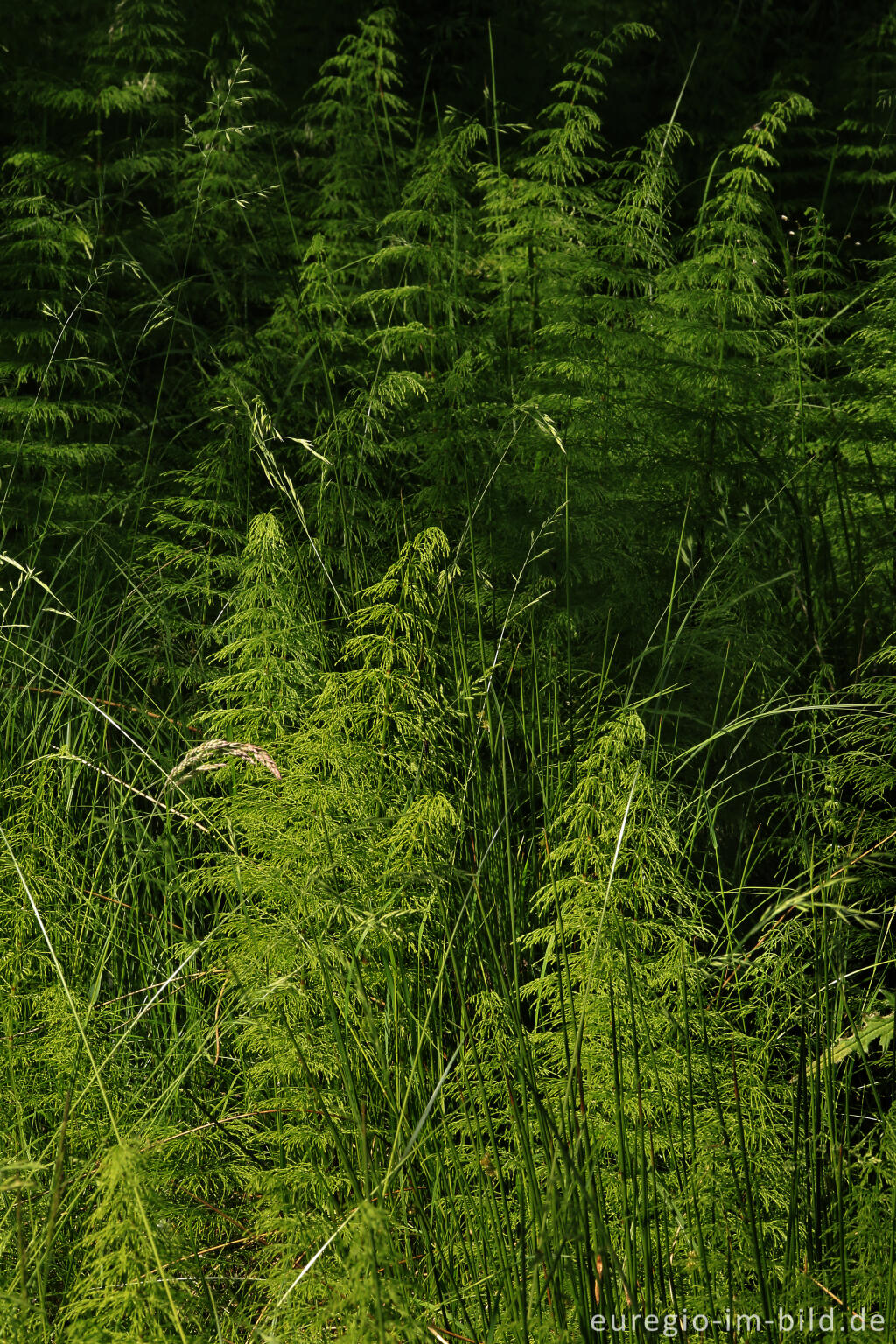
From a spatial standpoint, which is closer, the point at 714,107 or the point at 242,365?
the point at 242,365

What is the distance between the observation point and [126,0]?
4.80 meters

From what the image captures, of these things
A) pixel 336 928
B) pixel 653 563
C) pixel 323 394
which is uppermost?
pixel 323 394

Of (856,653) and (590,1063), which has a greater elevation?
(856,653)

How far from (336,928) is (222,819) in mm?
285

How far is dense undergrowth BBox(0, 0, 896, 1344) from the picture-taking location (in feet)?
3.69

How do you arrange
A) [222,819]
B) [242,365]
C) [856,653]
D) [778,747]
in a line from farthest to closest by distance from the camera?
[242,365], [856,653], [778,747], [222,819]

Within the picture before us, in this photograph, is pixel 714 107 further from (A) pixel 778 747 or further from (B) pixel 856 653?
(A) pixel 778 747

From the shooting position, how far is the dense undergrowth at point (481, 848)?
1.13 metres

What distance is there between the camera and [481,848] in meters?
1.64

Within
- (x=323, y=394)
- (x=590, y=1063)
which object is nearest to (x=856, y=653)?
(x=590, y=1063)

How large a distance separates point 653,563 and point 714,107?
5.04 meters

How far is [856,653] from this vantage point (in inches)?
94.1

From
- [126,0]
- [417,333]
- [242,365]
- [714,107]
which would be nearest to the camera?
[417,333]

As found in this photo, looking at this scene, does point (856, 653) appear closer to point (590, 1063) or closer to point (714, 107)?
point (590, 1063)
